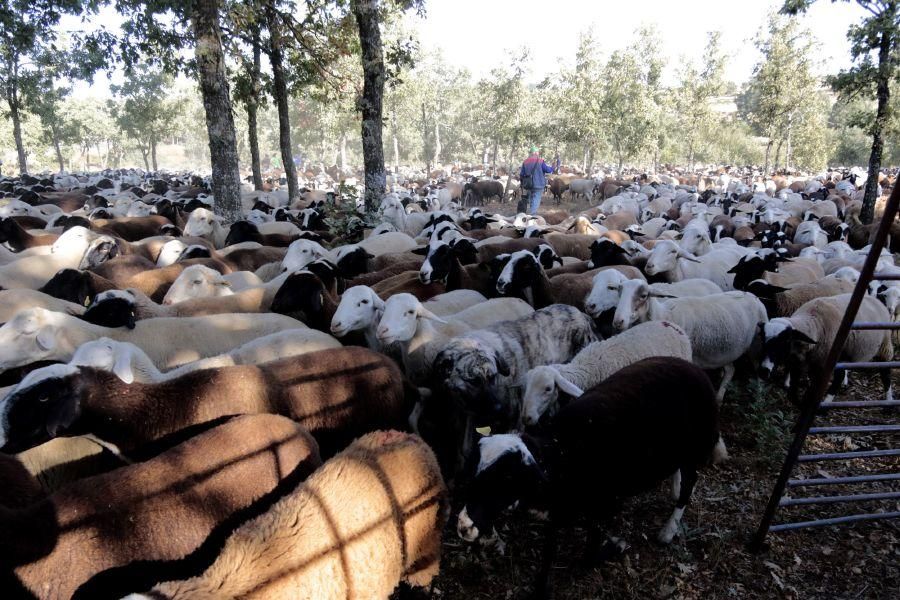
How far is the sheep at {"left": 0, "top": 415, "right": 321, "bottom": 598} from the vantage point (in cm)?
238

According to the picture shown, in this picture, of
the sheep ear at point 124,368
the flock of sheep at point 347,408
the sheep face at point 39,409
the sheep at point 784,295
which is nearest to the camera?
the flock of sheep at point 347,408

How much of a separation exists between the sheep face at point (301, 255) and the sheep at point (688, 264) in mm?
4737

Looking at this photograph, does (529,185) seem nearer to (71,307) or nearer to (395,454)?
(71,307)

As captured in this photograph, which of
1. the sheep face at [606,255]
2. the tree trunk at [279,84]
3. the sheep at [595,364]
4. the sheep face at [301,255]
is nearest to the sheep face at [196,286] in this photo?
the sheep face at [301,255]

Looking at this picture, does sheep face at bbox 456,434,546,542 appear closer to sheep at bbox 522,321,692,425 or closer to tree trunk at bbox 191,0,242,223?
sheep at bbox 522,321,692,425

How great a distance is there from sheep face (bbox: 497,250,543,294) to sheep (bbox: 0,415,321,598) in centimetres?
352

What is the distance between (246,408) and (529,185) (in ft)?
52.4

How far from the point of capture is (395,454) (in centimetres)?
290

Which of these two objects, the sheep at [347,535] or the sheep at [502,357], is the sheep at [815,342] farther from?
the sheep at [347,535]

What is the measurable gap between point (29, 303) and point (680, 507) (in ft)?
21.5

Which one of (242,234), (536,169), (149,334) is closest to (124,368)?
(149,334)

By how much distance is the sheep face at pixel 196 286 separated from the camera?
244 inches

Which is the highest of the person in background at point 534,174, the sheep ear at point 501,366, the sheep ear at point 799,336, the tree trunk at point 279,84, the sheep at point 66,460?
the tree trunk at point 279,84

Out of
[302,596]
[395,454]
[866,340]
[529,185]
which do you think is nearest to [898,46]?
[529,185]
